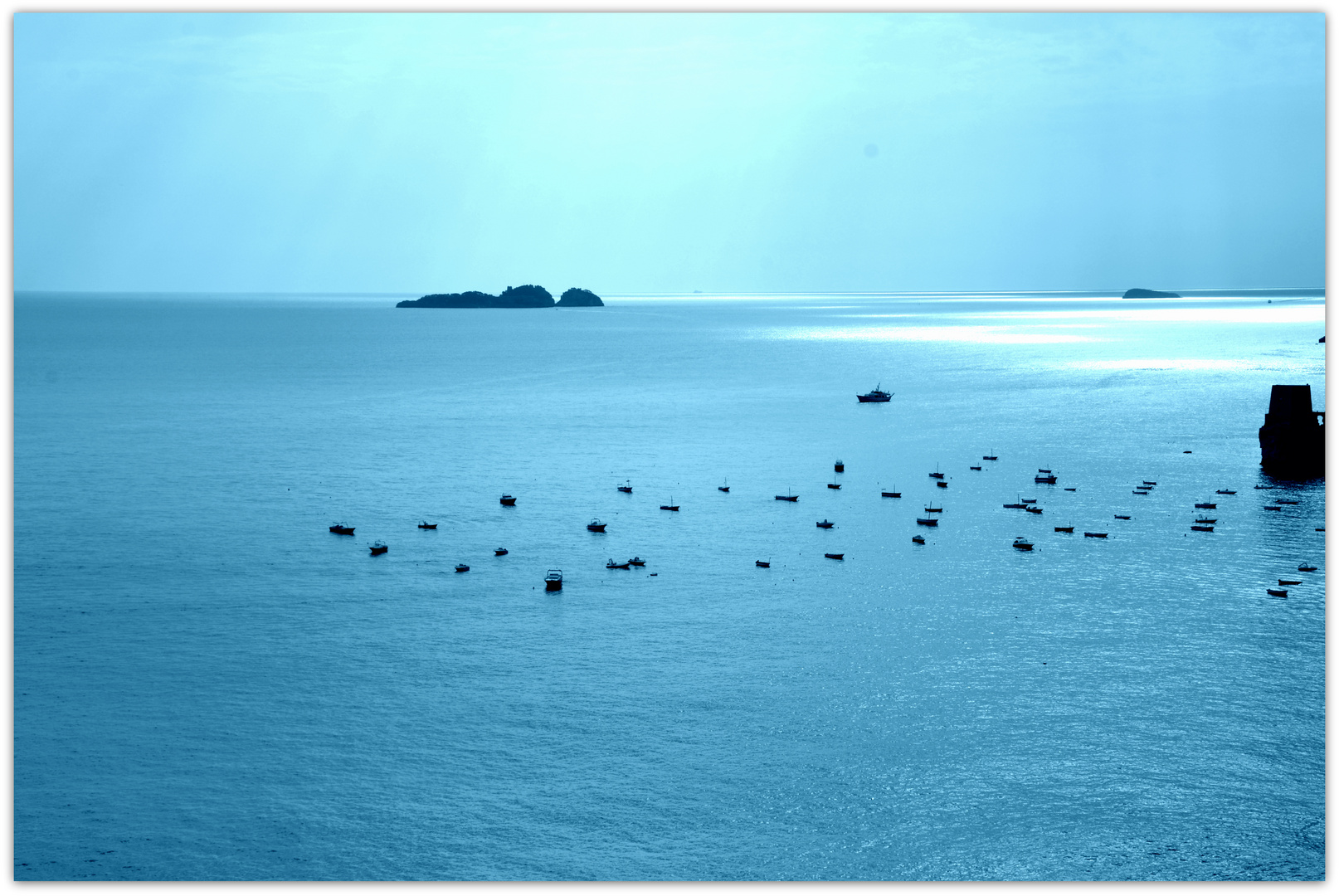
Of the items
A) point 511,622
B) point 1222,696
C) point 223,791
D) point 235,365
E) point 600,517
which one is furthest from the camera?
point 235,365

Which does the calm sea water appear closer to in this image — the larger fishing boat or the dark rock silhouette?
the dark rock silhouette

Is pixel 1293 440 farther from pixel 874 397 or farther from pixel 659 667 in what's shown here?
pixel 659 667

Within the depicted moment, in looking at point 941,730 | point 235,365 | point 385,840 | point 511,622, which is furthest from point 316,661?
point 235,365

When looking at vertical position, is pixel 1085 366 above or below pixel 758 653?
above

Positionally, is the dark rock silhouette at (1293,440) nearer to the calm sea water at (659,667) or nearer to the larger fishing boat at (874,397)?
the calm sea water at (659,667)

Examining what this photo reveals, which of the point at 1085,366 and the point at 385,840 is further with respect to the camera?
the point at 1085,366

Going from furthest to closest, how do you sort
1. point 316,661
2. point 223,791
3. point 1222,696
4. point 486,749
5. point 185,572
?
point 185,572
point 316,661
point 1222,696
point 486,749
point 223,791

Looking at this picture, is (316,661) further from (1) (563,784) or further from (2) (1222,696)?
(2) (1222,696)

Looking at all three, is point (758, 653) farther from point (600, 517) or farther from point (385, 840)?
point (600, 517)
